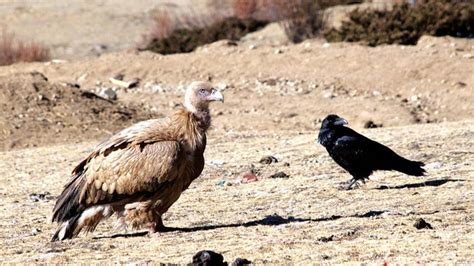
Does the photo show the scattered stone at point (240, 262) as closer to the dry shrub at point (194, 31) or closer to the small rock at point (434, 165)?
the small rock at point (434, 165)

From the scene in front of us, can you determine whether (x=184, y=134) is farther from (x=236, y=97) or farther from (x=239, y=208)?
(x=236, y=97)

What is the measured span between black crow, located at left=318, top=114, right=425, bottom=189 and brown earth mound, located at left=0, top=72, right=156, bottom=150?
23.9 ft

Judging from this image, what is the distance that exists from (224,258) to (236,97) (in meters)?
15.0

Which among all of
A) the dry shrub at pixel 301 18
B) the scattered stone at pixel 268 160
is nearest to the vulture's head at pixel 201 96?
the scattered stone at pixel 268 160

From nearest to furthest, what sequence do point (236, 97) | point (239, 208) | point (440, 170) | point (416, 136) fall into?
point (239, 208), point (440, 170), point (416, 136), point (236, 97)

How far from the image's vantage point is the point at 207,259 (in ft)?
25.6

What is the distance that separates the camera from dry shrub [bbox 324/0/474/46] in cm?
2752

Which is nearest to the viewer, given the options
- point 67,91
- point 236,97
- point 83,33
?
point 67,91

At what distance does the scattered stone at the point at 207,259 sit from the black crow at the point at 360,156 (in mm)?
4132

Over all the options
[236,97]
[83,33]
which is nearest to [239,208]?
[236,97]

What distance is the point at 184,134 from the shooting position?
9648mm

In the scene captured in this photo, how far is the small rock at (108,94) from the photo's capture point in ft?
75.3

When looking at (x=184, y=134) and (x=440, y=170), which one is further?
(x=440, y=170)

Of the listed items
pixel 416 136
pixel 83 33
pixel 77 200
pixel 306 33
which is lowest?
pixel 83 33
